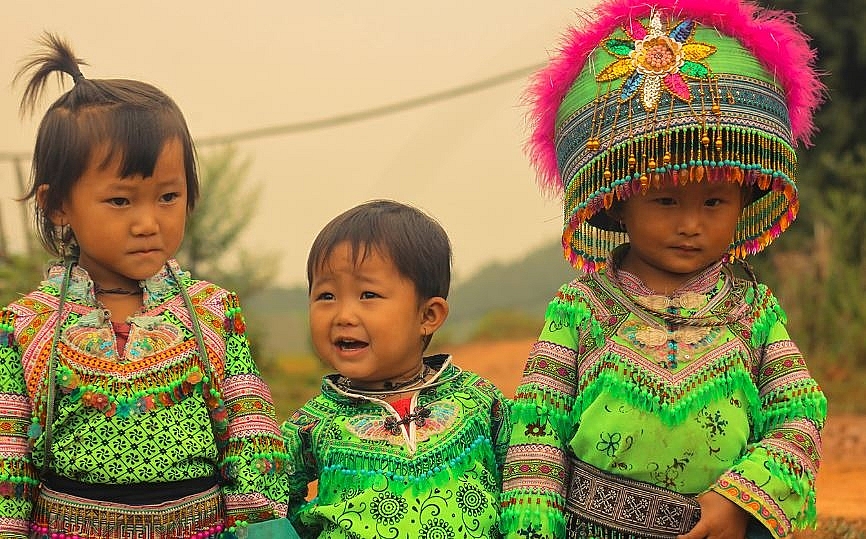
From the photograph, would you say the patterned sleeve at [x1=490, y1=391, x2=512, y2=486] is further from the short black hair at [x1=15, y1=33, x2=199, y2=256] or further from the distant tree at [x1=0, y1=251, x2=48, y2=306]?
the distant tree at [x1=0, y1=251, x2=48, y2=306]

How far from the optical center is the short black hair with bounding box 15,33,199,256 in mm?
3074

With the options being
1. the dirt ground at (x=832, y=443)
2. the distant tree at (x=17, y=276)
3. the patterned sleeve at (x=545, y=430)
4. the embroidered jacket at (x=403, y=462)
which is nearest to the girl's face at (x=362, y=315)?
the embroidered jacket at (x=403, y=462)

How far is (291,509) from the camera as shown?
3393mm

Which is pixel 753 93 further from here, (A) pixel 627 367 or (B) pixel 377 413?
(B) pixel 377 413

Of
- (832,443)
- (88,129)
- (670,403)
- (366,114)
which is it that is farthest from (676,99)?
(366,114)

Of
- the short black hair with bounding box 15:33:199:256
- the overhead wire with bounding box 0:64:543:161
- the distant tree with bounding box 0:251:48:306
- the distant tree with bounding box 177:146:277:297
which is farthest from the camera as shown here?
the overhead wire with bounding box 0:64:543:161

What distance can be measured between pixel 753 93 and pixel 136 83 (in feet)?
5.50

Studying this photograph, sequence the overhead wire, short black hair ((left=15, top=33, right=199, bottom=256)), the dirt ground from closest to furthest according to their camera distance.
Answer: short black hair ((left=15, top=33, right=199, bottom=256)), the dirt ground, the overhead wire

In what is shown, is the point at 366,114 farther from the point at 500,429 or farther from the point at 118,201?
the point at 118,201

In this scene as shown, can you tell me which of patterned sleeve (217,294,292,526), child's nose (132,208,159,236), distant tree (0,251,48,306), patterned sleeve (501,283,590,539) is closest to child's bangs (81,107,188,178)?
child's nose (132,208,159,236)

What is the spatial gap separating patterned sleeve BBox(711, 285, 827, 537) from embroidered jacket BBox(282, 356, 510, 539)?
662 millimetres

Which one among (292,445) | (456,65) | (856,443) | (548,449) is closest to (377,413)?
(292,445)

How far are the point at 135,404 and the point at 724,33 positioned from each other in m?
1.85

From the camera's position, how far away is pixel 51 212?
3.17 meters
